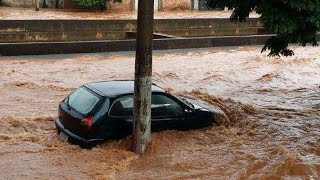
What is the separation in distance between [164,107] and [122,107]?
91 cm

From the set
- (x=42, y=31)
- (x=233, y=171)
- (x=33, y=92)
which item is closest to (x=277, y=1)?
(x=233, y=171)

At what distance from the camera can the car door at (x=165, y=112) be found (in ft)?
31.5

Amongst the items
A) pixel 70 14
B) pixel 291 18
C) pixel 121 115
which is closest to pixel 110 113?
pixel 121 115

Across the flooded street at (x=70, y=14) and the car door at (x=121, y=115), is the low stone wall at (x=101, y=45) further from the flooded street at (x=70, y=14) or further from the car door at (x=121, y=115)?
the car door at (x=121, y=115)

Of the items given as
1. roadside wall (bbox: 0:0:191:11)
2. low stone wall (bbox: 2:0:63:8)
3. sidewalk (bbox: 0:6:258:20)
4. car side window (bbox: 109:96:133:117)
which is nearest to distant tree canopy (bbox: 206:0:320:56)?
car side window (bbox: 109:96:133:117)

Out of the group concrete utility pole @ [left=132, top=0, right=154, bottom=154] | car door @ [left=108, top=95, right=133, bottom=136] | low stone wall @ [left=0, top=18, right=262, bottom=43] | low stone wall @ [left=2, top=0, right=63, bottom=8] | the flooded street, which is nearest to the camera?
concrete utility pole @ [left=132, top=0, right=154, bottom=154]

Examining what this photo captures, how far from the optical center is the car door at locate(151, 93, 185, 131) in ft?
31.5

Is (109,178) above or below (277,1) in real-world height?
below

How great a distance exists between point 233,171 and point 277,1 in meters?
3.04

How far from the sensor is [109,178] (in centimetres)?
829

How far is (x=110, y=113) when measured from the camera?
354 inches

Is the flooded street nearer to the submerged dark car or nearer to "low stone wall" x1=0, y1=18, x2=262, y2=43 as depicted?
"low stone wall" x1=0, y1=18, x2=262, y2=43

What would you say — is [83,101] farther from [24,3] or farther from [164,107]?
[24,3]

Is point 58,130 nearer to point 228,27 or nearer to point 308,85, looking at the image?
point 308,85
